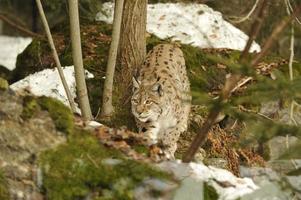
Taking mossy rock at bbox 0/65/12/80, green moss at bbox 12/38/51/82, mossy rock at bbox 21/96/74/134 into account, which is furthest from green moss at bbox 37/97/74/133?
mossy rock at bbox 0/65/12/80

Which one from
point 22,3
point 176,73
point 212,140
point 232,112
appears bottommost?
point 22,3

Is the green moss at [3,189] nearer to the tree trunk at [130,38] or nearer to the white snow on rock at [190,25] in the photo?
the tree trunk at [130,38]

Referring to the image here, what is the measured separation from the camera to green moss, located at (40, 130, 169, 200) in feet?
15.5

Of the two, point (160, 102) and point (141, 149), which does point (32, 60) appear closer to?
point (160, 102)

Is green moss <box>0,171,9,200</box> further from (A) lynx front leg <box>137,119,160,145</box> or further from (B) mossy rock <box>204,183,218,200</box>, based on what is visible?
(A) lynx front leg <box>137,119,160,145</box>

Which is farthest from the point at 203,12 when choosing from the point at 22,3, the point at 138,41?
the point at 22,3

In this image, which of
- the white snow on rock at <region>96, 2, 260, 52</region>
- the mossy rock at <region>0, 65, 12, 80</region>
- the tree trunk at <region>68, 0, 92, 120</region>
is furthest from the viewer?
the white snow on rock at <region>96, 2, 260, 52</region>

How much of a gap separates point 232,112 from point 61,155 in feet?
3.82

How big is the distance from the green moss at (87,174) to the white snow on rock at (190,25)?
671 cm

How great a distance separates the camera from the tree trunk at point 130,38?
912 cm

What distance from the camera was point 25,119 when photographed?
4.96 meters

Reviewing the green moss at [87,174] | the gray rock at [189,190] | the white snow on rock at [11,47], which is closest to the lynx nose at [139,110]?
the green moss at [87,174]

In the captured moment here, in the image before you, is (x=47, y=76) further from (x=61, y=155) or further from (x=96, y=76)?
(x=61, y=155)

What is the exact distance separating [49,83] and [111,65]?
61.6 inches
